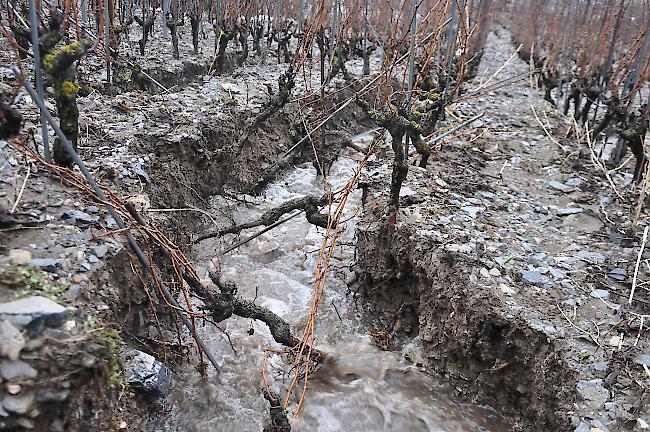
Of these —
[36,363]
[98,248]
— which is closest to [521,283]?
[98,248]

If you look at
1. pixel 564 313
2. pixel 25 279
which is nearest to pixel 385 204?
pixel 564 313

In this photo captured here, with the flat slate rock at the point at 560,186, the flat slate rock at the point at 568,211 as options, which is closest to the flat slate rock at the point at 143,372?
the flat slate rock at the point at 568,211

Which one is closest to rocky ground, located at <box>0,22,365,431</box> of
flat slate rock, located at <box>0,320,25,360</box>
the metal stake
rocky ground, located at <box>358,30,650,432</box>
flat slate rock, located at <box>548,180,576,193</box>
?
flat slate rock, located at <box>0,320,25,360</box>

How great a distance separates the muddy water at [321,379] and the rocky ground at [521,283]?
8.5 inches

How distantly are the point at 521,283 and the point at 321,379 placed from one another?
1575mm

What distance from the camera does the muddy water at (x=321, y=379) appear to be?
3.21 metres

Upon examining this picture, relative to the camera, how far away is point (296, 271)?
190 inches

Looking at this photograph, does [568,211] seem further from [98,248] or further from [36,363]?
[36,363]

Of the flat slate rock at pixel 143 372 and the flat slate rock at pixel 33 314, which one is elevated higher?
the flat slate rock at pixel 33 314

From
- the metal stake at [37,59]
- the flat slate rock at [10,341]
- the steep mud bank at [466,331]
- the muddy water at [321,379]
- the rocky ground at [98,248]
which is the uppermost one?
the metal stake at [37,59]

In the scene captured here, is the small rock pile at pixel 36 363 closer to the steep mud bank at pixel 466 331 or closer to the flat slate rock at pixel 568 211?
the steep mud bank at pixel 466 331

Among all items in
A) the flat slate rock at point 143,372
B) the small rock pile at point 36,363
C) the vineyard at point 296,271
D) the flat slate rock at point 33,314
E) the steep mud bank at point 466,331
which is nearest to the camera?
the small rock pile at point 36,363

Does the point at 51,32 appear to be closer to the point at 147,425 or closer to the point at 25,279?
the point at 25,279

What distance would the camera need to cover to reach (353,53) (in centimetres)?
1058
